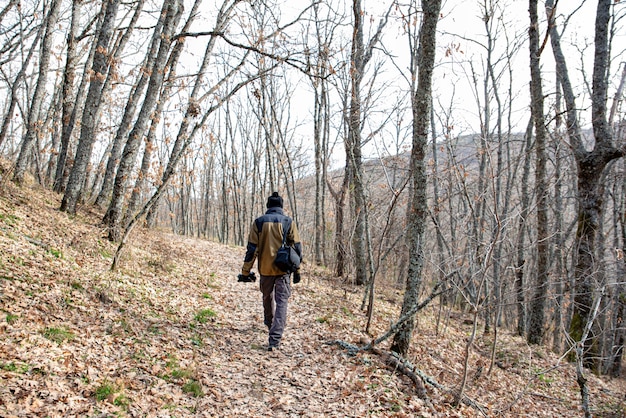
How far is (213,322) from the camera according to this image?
664 centimetres

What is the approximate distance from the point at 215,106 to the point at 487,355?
8.73m

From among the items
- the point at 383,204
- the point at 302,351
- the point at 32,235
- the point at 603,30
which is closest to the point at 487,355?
the point at 383,204

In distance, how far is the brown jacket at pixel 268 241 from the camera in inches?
234

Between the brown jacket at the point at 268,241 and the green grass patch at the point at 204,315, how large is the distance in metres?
1.27

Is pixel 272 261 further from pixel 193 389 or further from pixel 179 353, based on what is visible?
pixel 193 389

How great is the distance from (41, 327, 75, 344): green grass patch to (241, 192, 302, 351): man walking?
2401 mm

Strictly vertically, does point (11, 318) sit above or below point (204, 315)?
above

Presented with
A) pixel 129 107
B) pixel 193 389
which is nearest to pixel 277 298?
pixel 193 389

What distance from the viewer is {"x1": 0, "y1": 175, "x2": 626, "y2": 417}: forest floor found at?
3730mm

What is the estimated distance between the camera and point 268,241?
602 centimetres

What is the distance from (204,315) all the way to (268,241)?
199 cm

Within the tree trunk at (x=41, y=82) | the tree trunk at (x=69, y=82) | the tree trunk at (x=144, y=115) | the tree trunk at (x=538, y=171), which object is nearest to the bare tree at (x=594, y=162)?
the tree trunk at (x=538, y=171)

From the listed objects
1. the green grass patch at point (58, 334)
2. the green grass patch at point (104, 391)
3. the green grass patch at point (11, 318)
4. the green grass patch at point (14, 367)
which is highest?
the green grass patch at point (11, 318)

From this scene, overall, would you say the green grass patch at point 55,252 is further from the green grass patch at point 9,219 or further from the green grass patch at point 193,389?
the green grass patch at point 193,389
